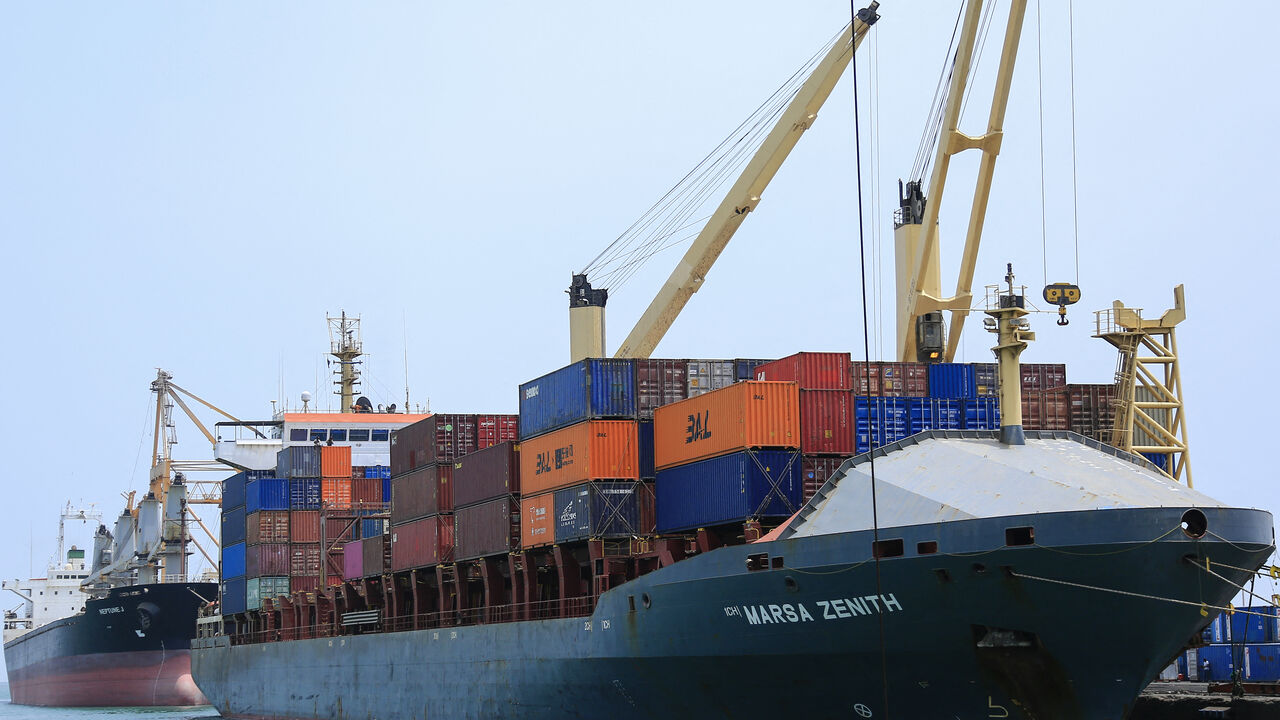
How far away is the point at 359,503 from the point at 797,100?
23.7 m

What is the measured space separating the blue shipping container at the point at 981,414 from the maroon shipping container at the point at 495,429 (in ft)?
45.7

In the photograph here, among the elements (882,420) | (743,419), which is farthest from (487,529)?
(882,420)

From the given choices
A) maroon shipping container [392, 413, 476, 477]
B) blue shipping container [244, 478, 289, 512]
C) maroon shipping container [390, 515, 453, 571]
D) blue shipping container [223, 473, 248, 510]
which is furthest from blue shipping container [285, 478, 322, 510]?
maroon shipping container [392, 413, 476, 477]

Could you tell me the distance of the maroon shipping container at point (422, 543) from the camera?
1617 inches

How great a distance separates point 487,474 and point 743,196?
11.1 metres

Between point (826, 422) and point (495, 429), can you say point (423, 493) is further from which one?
point (826, 422)

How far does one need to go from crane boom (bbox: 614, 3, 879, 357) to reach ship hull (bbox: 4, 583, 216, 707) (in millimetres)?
32950

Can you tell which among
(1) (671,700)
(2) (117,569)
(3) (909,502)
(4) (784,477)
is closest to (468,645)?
(1) (671,700)

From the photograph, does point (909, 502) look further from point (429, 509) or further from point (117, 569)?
point (117, 569)

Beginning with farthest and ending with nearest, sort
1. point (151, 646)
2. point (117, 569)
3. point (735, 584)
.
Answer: point (117, 569) < point (151, 646) < point (735, 584)

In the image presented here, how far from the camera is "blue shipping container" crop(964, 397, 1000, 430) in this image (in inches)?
1243

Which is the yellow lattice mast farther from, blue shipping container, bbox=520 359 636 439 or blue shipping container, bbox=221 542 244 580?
blue shipping container, bbox=221 542 244 580

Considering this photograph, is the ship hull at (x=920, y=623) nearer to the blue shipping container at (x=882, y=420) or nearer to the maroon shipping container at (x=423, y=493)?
the blue shipping container at (x=882, y=420)

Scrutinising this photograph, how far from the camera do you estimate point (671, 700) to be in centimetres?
3053
